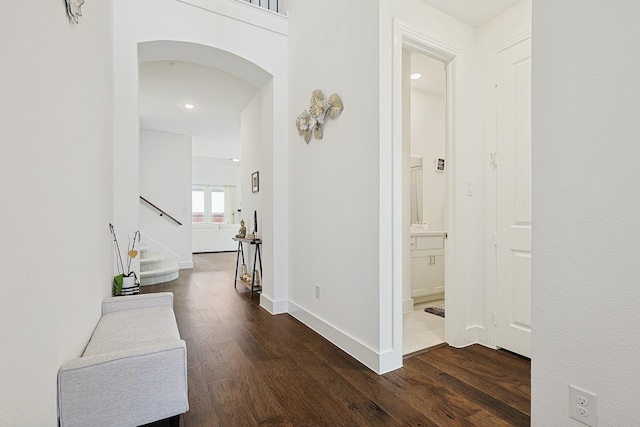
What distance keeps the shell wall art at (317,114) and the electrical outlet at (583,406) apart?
212 cm

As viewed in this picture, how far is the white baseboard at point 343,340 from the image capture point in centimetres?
204

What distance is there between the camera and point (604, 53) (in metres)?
1.11

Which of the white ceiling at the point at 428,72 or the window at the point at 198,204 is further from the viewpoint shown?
the window at the point at 198,204

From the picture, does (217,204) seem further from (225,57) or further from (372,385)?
(372,385)

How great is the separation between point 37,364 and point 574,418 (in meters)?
1.90

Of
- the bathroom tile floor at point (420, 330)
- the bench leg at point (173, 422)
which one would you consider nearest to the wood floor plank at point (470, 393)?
the bathroom tile floor at point (420, 330)

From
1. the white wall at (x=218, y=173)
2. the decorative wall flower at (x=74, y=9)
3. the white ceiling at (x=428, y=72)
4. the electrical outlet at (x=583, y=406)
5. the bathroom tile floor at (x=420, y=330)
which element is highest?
the white ceiling at (x=428, y=72)

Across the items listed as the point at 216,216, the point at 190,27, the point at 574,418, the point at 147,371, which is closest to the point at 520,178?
the point at 574,418

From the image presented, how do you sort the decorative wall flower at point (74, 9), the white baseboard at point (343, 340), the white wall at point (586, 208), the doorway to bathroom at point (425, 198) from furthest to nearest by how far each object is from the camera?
the doorway to bathroom at point (425, 198) < the white baseboard at point (343, 340) < the decorative wall flower at point (74, 9) < the white wall at point (586, 208)

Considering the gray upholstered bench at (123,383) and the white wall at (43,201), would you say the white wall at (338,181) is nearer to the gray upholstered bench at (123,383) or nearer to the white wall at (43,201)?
the gray upholstered bench at (123,383)

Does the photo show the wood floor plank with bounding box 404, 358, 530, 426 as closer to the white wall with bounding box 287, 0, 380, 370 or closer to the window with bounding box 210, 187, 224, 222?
the white wall with bounding box 287, 0, 380, 370

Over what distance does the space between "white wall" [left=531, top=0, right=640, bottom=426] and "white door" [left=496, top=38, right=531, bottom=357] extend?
1.10 m

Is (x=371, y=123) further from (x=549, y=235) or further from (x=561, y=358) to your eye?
(x=561, y=358)

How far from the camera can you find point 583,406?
1.17 meters
